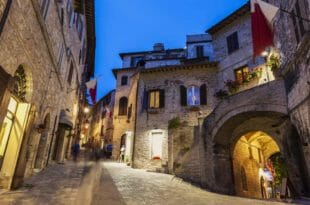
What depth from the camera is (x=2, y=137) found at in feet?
22.1

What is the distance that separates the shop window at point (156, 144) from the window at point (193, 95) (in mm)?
3172

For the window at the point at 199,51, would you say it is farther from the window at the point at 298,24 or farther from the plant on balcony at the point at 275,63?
the window at the point at 298,24

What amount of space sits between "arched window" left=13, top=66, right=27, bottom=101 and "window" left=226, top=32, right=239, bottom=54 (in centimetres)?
1458

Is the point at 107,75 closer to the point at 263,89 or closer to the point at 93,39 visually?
the point at 93,39

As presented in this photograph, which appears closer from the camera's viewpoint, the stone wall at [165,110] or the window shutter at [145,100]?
the stone wall at [165,110]

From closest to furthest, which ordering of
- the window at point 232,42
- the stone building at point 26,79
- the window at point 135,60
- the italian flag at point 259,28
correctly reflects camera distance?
1. the stone building at point 26,79
2. the italian flag at point 259,28
3. the window at point 232,42
4. the window at point 135,60

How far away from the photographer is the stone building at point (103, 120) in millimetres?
30112

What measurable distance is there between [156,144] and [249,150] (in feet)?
23.0

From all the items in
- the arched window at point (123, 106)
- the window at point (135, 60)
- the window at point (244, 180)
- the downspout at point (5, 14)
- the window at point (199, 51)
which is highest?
the window at point (135, 60)

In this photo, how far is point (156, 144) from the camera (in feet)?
52.5

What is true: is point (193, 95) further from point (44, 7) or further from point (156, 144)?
point (44, 7)

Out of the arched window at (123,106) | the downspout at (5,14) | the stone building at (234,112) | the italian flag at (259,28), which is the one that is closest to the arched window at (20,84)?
the downspout at (5,14)

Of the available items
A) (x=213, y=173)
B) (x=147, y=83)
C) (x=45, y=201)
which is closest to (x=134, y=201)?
(x=45, y=201)

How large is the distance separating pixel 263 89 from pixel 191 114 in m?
6.94
